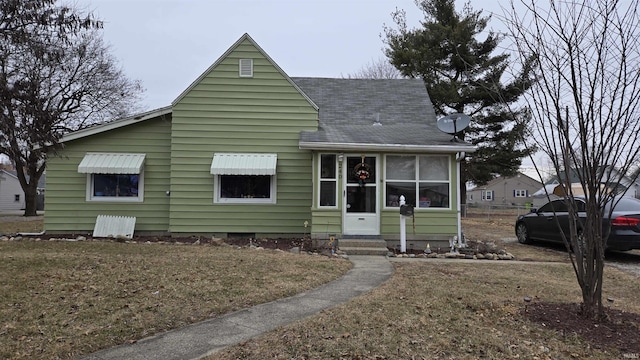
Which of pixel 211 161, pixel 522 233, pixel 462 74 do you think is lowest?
pixel 522 233

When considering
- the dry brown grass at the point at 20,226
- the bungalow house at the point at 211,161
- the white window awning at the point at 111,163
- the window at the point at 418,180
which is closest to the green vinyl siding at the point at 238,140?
the bungalow house at the point at 211,161

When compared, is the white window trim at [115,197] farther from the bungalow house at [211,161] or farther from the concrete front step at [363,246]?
the concrete front step at [363,246]

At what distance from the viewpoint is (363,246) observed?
31.9ft

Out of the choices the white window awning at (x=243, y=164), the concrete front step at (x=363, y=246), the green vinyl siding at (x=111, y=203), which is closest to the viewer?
the concrete front step at (x=363, y=246)

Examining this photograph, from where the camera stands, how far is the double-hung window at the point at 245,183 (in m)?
11.3

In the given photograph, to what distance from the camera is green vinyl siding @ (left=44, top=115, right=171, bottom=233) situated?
11.5 meters

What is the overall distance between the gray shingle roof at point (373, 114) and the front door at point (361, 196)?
604 mm

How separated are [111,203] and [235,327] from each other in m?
8.92

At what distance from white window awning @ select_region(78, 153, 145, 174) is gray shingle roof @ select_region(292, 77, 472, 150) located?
472 centimetres

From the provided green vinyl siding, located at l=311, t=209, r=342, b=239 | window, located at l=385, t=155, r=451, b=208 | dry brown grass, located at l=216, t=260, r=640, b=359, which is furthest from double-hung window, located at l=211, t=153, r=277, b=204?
dry brown grass, located at l=216, t=260, r=640, b=359

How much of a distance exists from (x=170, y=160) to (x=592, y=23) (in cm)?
1035

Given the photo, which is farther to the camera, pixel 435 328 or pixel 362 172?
pixel 362 172

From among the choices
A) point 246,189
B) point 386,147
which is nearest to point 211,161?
point 246,189

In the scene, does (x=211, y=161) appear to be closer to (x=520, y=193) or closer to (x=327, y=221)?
(x=327, y=221)
